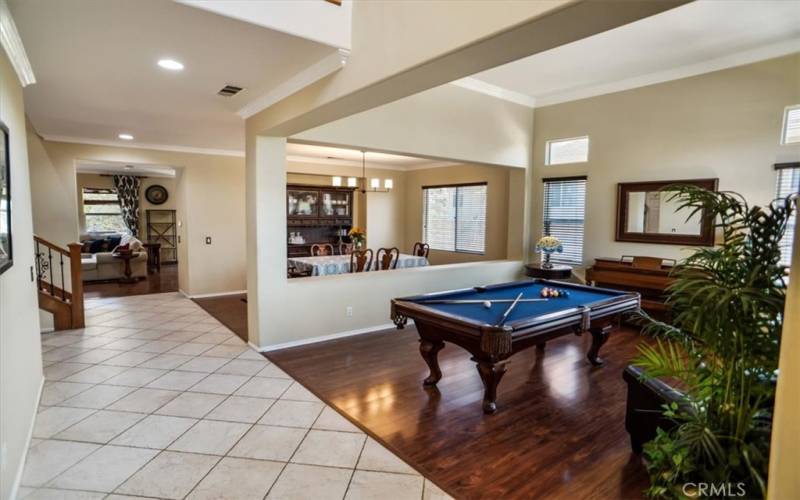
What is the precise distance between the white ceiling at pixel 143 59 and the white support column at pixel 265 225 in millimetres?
590

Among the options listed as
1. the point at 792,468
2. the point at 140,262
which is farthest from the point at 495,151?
the point at 140,262

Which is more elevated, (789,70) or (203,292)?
(789,70)

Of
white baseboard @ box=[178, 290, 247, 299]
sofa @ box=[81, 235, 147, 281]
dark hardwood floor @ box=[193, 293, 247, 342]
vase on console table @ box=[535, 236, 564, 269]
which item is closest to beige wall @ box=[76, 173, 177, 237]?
sofa @ box=[81, 235, 147, 281]

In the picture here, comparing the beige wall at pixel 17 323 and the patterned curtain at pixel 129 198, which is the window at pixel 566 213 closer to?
the beige wall at pixel 17 323

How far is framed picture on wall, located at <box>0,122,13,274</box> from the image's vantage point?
216 cm

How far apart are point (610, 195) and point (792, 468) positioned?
5232 mm

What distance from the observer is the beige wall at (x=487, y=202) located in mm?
8195

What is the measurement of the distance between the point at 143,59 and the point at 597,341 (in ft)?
15.7

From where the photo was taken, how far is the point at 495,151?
6.30 meters

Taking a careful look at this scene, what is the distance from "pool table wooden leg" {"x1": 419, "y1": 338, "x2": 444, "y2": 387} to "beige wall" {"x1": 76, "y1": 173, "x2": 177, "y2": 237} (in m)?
10.9

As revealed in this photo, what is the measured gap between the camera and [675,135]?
211 inches

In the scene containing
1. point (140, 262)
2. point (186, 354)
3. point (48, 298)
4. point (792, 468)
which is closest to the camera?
point (792, 468)

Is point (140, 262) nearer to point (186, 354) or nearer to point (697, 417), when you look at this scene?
point (186, 354)

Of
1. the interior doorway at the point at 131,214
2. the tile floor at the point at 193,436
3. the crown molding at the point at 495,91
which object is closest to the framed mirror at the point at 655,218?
the crown molding at the point at 495,91
